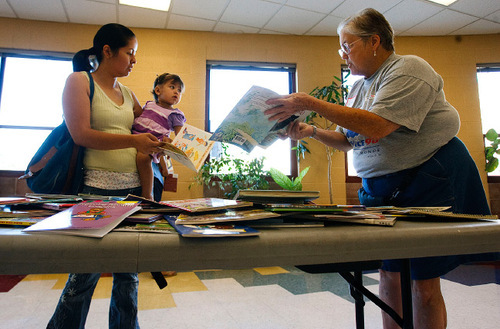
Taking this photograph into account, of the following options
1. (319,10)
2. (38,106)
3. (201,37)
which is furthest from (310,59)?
(38,106)

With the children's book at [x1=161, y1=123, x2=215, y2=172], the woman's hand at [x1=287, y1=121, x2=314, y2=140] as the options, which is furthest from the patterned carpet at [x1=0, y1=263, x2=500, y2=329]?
the woman's hand at [x1=287, y1=121, x2=314, y2=140]

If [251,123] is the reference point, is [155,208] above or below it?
below

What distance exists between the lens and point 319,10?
3.66 m

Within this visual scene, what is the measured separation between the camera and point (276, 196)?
2.25 feet

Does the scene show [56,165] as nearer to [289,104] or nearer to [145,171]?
[145,171]

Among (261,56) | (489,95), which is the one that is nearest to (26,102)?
(261,56)

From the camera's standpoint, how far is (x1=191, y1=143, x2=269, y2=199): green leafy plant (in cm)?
361

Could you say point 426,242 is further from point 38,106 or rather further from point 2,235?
point 38,106

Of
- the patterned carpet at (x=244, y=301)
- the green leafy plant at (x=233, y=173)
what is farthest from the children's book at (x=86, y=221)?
the green leafy plant at (x=233, y=173)

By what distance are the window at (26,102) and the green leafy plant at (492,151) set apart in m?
5.45

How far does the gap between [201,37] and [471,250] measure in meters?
4.03

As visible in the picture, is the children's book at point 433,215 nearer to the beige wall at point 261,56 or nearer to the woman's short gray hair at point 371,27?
the woman's short gray hair at point 371,27

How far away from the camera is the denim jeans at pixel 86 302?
39.7 inches

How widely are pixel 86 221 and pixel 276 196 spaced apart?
0.37m
